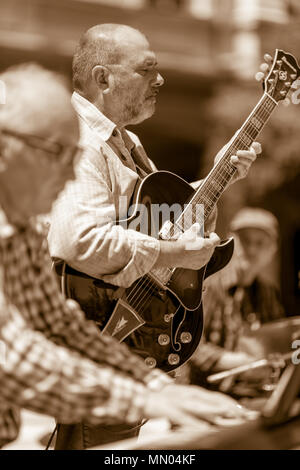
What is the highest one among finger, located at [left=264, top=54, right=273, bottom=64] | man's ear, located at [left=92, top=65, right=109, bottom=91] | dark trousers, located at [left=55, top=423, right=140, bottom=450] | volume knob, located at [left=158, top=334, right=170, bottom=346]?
finger, located at [left=264, top=54, right=273, bottom=64]

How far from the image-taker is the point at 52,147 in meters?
1.51

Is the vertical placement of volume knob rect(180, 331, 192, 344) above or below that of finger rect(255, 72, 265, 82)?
below

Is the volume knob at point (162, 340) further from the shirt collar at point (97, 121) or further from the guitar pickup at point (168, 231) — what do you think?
the shirt collar at point (97, 121)

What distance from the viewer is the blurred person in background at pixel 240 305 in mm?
3447

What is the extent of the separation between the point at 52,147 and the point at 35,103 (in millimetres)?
116

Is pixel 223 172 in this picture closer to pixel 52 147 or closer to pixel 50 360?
pixel 52 147

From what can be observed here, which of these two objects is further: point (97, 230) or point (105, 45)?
point (105, 45)

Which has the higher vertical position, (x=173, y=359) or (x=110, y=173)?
(x=110, y=173)

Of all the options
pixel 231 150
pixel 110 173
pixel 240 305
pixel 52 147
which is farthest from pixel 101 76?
pixel 240 305

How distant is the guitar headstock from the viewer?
2.40 m

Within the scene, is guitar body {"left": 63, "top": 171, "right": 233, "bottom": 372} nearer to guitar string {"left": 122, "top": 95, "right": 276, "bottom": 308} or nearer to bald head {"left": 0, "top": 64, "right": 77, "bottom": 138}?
guitar string {"left": 122, "top": 95, "right": 276, "bottom": 308}

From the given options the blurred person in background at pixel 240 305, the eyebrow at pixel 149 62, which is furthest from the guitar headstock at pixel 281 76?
the blurred person in background at pixel 240 305

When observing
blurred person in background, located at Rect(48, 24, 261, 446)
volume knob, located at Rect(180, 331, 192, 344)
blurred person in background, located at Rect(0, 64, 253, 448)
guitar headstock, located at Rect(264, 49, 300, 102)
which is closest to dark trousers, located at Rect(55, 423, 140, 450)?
blurred person in background, located at Rect(48, 24, 261, 446)

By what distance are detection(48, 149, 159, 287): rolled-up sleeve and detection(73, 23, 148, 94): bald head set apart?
331 mm
